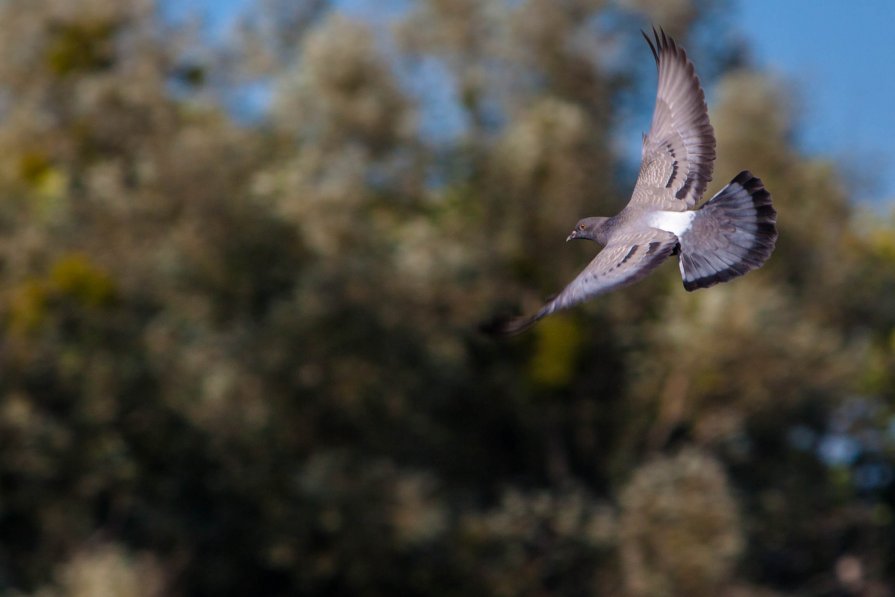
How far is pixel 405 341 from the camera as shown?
18922 millimetres

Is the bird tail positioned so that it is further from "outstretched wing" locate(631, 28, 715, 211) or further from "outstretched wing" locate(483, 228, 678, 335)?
"outstretched wing" locate(631, 28, 715, 211)

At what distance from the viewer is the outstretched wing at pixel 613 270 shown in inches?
236

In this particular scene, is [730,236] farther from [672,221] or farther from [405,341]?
[405,341]

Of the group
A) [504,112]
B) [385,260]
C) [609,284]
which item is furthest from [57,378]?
[609,284]

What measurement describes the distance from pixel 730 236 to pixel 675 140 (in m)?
1.02

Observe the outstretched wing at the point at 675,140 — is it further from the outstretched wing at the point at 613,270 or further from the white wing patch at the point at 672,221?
the outstretched wing at the point at 613,270

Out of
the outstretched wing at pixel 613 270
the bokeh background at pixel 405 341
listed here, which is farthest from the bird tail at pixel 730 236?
the bokeh background at pixel 405 341

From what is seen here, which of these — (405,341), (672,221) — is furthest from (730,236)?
(405,341)

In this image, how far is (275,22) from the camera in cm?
3200

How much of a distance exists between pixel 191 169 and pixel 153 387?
9.02 ft

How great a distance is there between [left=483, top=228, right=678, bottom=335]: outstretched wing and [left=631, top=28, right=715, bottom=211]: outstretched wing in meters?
0.53

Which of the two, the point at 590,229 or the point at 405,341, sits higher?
the point at 405,341

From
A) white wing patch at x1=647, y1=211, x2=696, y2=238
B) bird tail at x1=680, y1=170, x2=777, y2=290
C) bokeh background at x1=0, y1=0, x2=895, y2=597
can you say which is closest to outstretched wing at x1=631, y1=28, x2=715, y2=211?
white wing patch at x1=647, y1=211, x2=696, y2=238

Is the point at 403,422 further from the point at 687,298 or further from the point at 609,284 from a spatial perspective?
the point at 609,284
